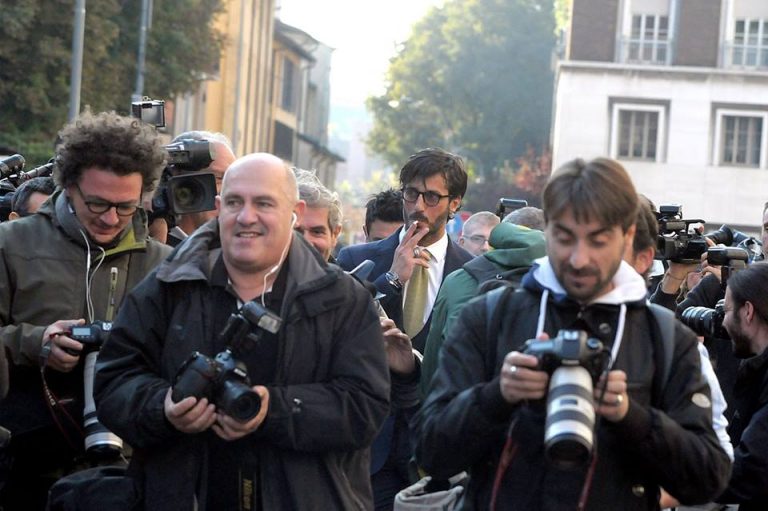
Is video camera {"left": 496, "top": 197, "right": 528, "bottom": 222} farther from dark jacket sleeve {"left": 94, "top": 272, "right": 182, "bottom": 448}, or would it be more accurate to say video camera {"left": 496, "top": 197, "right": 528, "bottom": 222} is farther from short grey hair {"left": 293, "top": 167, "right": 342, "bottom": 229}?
dark jacket sleeve {"left": 94, "top": 272, "right": 182, "bottom": 448}

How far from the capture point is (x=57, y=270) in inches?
250

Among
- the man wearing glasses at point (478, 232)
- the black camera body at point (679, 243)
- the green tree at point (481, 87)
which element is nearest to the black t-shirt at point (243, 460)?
the black camera body at point (679, 243)

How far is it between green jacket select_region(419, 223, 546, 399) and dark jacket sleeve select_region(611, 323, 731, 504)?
1716 mm

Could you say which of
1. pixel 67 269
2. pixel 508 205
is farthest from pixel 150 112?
pixel 508 205

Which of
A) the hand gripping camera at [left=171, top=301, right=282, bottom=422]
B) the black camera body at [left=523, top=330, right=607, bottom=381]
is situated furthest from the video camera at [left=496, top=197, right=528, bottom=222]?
the black camera body at [left=523, top=330, right=607, bottom=381]

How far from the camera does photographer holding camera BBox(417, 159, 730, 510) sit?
441 centimetres

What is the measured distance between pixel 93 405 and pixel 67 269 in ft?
2.23

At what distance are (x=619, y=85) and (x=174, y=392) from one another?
1865 inches

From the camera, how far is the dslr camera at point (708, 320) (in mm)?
7535

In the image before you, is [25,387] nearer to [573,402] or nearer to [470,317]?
[470,317]

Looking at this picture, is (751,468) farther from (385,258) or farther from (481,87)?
(481,87)

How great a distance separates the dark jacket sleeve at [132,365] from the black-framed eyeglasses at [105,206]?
1119 millimetres

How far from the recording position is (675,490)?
4.55 meters

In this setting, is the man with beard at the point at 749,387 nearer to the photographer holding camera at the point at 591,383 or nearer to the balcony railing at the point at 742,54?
the photographer holding camera at the point at 591,383
